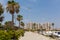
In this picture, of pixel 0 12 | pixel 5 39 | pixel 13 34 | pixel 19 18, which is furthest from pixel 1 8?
pixel 19 18

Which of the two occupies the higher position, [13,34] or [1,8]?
[1,8]

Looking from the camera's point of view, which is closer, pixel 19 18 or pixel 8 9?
pixel 8 9

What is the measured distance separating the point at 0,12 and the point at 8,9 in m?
10.1

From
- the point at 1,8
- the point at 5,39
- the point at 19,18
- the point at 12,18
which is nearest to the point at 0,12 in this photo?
the point at 1,8

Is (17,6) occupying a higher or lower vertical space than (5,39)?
higher

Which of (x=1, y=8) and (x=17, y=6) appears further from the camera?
(x=17, y=6)

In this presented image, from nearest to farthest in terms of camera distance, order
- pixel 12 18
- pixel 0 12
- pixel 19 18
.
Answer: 1. pixel 0 12
2. pixel 12 18
3. pixel 19 18

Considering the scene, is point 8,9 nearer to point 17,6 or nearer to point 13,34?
point 17,6

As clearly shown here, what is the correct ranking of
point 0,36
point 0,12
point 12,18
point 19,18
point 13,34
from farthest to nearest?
point 19,18 < point 12,18 < point 0,12 < point 13,34 < point 0,36

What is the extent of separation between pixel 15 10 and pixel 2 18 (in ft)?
24.6

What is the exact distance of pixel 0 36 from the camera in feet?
86.6

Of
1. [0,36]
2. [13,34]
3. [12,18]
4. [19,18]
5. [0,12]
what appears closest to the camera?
[0,36]

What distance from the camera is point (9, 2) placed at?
6238 cm

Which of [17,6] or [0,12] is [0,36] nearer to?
[0,12]
